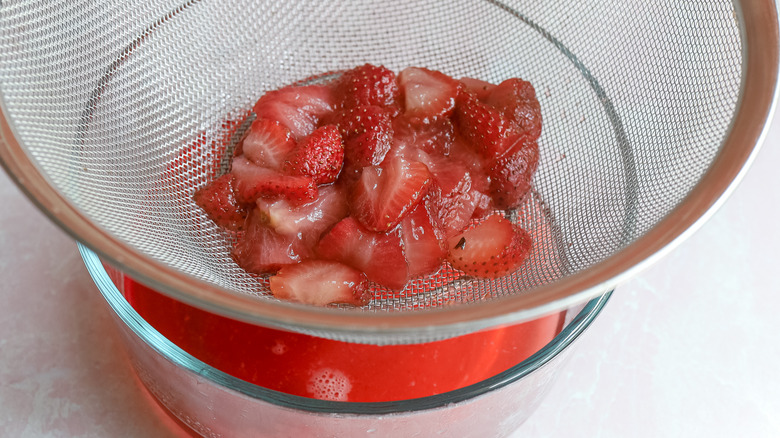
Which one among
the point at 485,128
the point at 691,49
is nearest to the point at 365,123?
the point at 485,128

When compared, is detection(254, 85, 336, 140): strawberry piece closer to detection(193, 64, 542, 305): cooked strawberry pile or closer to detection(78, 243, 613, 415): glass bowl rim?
detection(193, 64, 542, 305): cooked strawberry pile

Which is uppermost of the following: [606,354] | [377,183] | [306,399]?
[377,183]

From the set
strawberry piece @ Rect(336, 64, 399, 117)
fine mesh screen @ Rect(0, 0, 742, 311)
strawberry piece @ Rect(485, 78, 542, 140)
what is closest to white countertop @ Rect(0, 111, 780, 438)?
fine mesh screen @ Rect(0, 0, 742, 311)

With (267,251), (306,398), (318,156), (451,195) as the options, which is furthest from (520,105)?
(306,398)

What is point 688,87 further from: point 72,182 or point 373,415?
point 72,182

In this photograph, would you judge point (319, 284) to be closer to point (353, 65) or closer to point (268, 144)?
point (268, 144)

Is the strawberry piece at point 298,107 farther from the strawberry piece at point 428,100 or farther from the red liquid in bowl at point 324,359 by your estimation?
the red liquid in bowl at point 324,359
